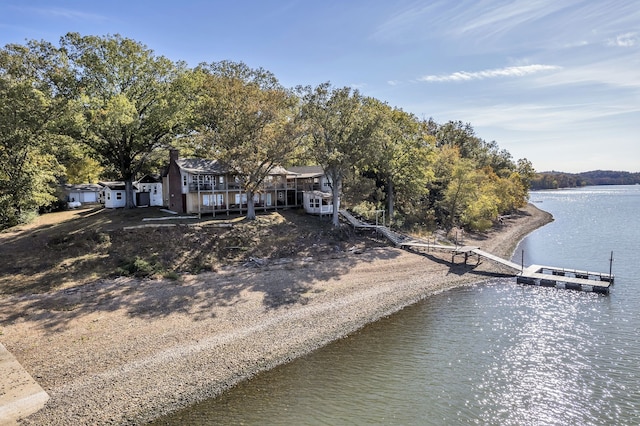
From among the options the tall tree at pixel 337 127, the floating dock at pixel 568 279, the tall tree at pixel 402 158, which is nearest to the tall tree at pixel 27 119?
the tall tree at pixel 337 127

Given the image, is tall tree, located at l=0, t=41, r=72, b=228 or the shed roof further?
the shed roof

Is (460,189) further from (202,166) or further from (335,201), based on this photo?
(202,166)

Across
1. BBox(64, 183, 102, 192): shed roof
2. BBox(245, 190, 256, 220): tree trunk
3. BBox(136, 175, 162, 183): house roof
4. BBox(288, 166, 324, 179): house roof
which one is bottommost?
BBox(245, 190, 256, 220): tree trunk

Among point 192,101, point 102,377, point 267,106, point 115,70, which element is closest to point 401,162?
point 267,106

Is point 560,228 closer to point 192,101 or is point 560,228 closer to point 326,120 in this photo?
point 326,120

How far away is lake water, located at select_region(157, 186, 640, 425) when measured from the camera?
1262cm

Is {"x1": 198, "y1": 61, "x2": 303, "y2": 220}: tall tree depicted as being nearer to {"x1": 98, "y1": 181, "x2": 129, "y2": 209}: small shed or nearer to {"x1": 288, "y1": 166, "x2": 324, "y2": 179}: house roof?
{"x1": 288, "y1": 166, "x2": 324, "y2": 179}: house roof

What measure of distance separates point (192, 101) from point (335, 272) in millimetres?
21941

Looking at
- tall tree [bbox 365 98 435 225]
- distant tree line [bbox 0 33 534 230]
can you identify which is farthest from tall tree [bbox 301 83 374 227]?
tall tree [bbox 365 98 435 225]

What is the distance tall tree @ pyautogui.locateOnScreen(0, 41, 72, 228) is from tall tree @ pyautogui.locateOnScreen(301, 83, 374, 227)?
65.0 ft

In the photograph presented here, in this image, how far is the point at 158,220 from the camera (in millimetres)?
31703

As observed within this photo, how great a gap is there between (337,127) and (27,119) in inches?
954

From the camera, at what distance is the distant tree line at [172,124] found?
28188 millimetres

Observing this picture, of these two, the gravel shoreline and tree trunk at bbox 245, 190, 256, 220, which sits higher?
tree trunk at bbox 245, 190, 256, 220
